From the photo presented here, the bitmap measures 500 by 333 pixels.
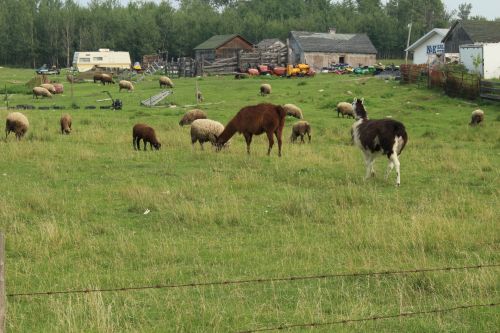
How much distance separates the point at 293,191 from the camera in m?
13.6

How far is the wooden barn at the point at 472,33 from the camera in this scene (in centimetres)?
5425

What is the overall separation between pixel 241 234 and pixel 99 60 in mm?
75658

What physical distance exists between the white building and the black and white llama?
49.5 m

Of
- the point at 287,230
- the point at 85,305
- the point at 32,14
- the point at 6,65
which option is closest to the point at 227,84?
the point at 287,230

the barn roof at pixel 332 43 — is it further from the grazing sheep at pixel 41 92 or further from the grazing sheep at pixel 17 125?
the grazing sheep at pixel 17 125

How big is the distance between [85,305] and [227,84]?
4476 cm

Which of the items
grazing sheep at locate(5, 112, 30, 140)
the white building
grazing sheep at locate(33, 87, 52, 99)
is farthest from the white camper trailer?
grazing sheep at locate(5, 112, 30, 140)

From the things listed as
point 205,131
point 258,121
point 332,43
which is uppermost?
point 332,43

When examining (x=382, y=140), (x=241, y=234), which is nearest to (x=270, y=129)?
(x=382, y=140)

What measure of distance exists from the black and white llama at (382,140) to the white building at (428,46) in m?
49.5

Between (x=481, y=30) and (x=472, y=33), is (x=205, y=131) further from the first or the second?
(x=481, y=30)

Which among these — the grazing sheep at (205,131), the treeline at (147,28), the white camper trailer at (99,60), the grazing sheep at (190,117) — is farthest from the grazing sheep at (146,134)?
the treeline at (147,28)

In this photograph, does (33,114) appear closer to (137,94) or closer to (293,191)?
(137,94)

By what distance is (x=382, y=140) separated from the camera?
14938 millimetres
